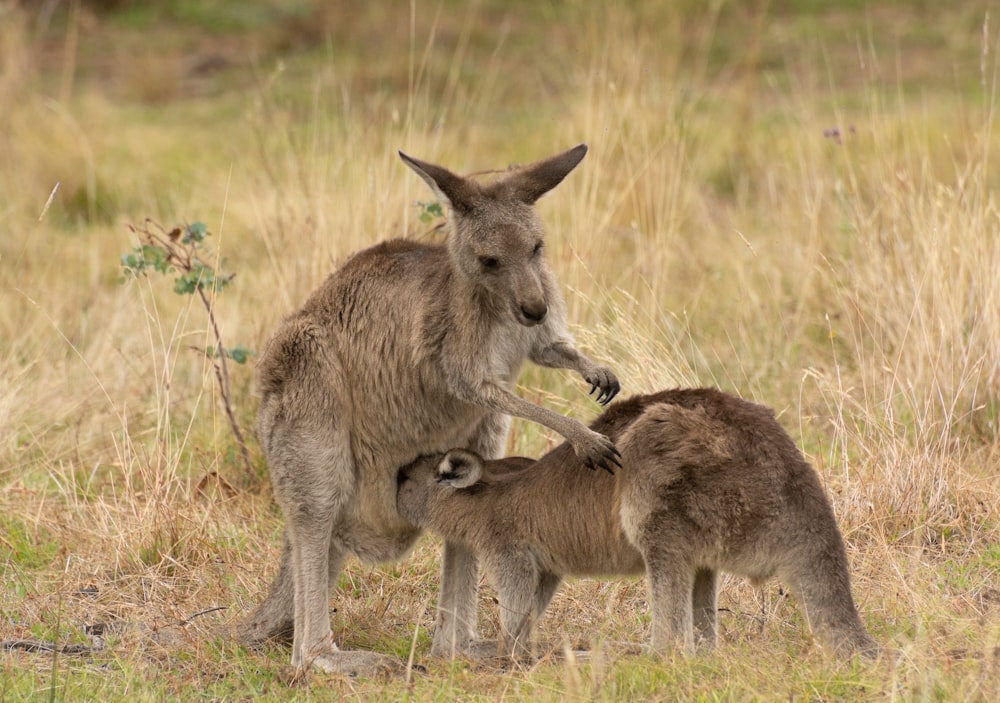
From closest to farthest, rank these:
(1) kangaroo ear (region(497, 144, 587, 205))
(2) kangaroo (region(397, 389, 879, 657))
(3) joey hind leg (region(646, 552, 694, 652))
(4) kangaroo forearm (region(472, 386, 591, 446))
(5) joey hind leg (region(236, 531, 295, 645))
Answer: (2) kangaroo (region(397, 389, 879, 657)) → (3) joey hind leg (region(646, 552, 694, 652)) → (4) kangaroo forearm (region(472, 386, 591, 446)) → (1) kangaroo ear (region(497, 144, 587, 205)) → (5) joey hind leg (region(236, 531, 295, 645))

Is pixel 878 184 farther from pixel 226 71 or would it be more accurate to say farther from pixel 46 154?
pixel 226 71

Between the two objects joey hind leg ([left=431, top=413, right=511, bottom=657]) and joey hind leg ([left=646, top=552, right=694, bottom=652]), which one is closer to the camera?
joey hind leg ([left=646, top=552, right=694, bottom=652])

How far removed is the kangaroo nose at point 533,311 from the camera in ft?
13.9

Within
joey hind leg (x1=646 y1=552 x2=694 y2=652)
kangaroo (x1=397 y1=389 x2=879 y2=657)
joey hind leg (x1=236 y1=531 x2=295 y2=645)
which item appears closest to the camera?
kangaroo (x1=397 y1=389 x2=879 y2=657)

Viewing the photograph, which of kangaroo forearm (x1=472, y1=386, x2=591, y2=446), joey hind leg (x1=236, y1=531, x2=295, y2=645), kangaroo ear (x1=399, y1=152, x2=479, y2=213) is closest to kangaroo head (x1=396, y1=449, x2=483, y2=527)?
kangaroo forearm (x1=472, y1=386, x2=591, y2=446)

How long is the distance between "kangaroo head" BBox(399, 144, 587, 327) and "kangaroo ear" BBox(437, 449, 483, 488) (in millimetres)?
507

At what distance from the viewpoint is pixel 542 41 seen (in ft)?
47.9

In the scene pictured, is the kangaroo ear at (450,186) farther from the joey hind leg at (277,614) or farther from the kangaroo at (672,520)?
the joey hind leg at (277,614)

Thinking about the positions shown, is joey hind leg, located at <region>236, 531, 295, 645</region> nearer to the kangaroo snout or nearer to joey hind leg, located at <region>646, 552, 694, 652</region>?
the kangaroo snout

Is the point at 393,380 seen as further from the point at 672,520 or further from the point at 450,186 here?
the point at 672,520

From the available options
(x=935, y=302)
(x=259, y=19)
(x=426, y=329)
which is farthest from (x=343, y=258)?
(x=259, y=19)

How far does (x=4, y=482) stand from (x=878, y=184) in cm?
438

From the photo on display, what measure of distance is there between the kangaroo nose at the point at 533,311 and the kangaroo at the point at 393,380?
3 cm

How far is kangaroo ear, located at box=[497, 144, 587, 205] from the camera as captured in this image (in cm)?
452
